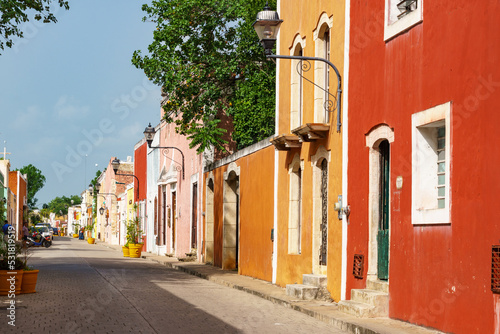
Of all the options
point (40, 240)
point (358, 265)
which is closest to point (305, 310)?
point (358, 265)

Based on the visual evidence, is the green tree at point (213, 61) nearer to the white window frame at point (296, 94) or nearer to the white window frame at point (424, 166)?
the white window frame at point (296, 94)

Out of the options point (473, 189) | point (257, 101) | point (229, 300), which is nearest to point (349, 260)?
point (229, 300)

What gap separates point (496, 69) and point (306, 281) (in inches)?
318

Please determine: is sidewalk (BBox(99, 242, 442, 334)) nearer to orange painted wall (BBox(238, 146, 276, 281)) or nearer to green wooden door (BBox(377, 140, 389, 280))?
orange painted wall (BBox(238, 146, 276, 281))

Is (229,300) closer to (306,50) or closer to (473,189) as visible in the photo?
(306,50)

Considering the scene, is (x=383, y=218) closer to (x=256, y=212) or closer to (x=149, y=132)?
(x=256, y=212)

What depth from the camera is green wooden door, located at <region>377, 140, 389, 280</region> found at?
12.7 meters

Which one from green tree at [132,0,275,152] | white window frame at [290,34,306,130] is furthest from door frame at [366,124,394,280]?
green tree at [132,0,275,152]

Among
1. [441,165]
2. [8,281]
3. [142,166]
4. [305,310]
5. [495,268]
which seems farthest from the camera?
[142,166]

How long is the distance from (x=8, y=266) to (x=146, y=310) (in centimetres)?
338

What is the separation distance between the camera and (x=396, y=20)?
12.4 metres

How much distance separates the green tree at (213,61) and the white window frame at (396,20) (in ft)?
44.2

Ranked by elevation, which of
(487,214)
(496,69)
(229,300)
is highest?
(496,69)

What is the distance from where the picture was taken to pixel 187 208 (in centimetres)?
3372
